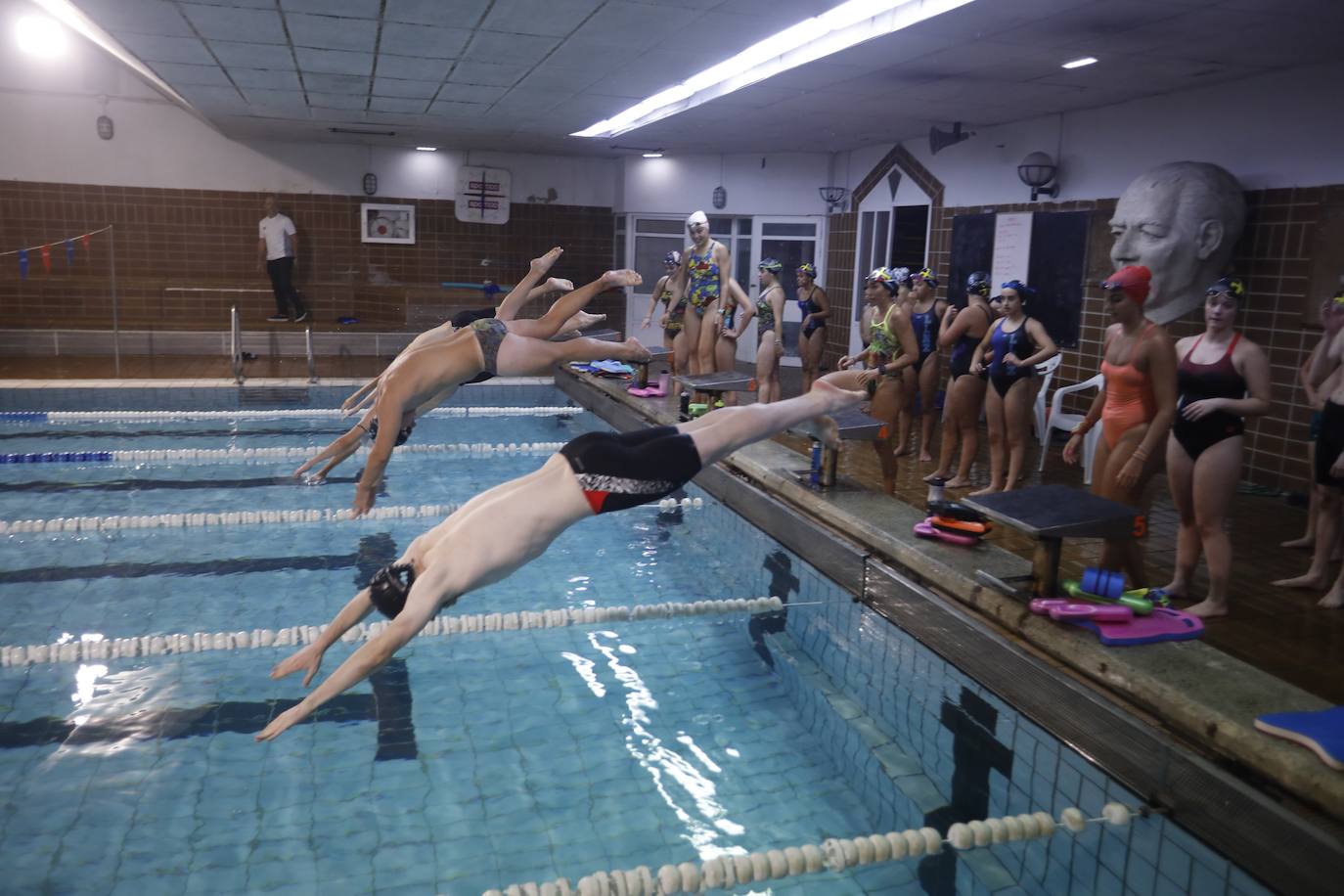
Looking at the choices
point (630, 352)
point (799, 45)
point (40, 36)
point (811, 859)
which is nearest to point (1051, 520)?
point (811, 859)

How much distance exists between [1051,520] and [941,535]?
1.01 m

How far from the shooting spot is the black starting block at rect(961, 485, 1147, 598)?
3.56 m

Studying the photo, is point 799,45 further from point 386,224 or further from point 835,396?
point 386,224

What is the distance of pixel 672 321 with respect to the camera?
953 centimetres

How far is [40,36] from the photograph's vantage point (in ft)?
44.7

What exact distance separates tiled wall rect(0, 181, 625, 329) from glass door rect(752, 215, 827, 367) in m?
2.50

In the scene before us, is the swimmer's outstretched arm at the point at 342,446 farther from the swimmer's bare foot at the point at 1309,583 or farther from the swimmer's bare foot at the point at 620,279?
the swimmer's bare foot at the point at 1309,583

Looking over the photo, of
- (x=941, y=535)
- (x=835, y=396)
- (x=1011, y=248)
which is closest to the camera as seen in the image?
(x=835, y=396)

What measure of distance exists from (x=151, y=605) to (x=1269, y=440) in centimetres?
757

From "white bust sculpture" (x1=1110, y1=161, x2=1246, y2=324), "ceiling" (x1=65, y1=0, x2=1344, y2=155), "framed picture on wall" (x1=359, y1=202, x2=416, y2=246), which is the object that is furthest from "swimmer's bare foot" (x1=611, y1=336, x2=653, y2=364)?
"framed picture on wall" (x1=359, y1=202, x2=416, y2=246)

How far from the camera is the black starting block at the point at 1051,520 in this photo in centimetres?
356

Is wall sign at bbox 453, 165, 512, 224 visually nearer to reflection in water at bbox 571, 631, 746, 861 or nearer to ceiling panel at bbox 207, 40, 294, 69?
ceiling panel at bbox 207, 40, 294, 69

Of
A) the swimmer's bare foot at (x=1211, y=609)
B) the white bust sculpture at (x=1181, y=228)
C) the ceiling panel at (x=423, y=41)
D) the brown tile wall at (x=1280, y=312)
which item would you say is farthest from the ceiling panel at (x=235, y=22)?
the brown tile wall at (x=1280, y=312)

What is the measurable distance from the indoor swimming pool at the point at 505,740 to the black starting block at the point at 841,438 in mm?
501
